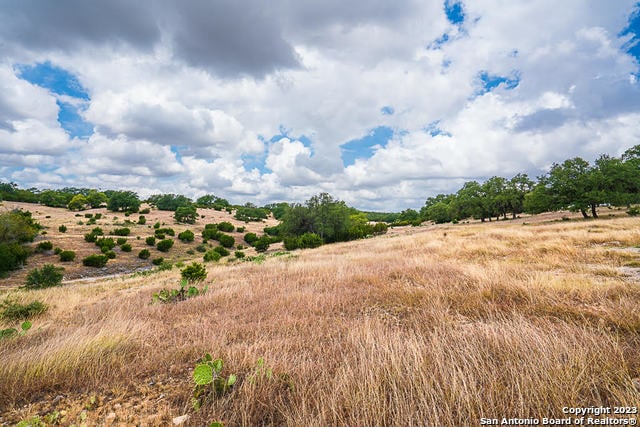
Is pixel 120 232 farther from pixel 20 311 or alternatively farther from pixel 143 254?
pixel 20 311

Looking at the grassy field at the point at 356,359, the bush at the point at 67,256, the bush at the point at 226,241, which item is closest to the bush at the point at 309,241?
the bush at the point at 226,241

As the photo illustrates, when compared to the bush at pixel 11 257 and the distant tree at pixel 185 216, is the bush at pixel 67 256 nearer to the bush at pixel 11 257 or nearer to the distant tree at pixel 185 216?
the bush at pixel 11 257

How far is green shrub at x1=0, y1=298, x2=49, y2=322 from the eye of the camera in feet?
20.2

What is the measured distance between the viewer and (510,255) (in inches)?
411

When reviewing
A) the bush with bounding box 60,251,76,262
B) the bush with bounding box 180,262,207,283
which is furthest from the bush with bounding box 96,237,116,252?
the bush with bounding box 180,262,207,283

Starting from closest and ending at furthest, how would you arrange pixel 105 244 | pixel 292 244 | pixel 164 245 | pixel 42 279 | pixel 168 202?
1. pixel 42 279
2. pixel 105 244
3. pixel 292 244
4. pixel 164 245
5. pixel 168 202

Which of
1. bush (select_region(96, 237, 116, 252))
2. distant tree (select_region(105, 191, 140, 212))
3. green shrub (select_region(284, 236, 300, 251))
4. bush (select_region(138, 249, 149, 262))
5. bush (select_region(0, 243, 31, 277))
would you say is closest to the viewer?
bush (select_region(0, 243, 31, 277))

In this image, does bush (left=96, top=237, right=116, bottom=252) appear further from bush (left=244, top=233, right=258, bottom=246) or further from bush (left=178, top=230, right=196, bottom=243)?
bush (left=244, top=233, right=258, bottom=246)

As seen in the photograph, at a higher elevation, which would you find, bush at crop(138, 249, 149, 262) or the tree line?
the tree line

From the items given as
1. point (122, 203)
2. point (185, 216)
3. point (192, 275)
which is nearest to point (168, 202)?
point (122, 203)

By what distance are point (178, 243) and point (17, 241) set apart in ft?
61.1

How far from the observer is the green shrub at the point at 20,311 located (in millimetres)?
6156

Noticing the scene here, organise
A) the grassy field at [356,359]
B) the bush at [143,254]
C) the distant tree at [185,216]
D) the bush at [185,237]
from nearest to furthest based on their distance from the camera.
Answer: the grassy field at [356,359], the bush at [143,254], the bush at [185,237], the distant tree at [185,216]

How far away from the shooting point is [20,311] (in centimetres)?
635
